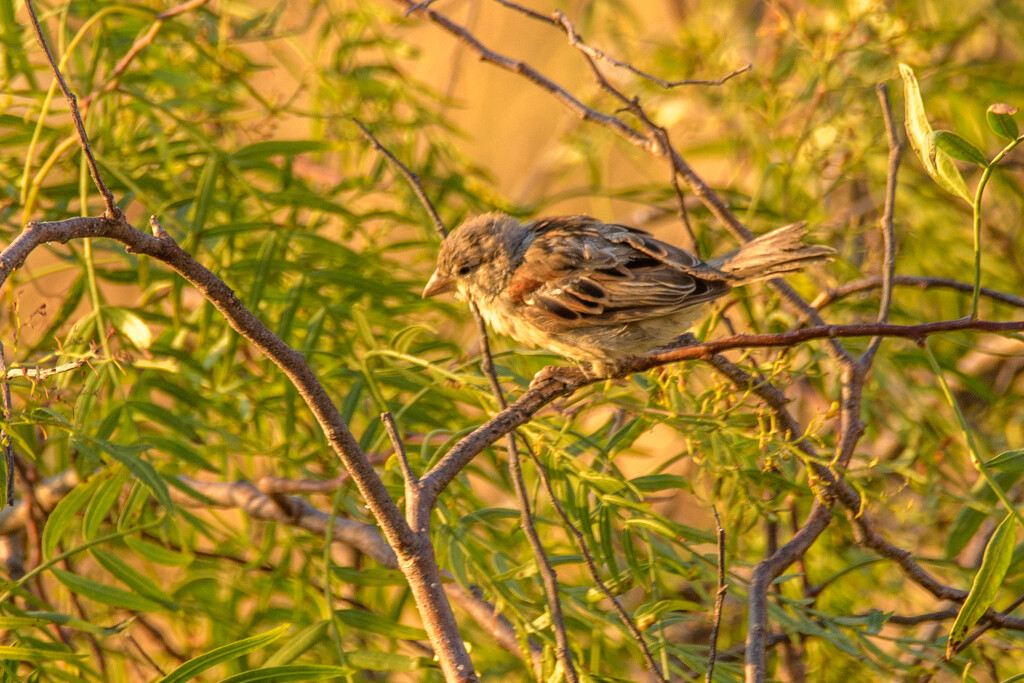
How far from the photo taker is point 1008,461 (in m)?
1.78

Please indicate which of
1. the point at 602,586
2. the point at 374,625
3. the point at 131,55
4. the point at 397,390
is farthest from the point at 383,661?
the point at 131,55

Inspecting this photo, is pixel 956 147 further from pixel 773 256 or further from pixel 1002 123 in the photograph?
pixel 773 256

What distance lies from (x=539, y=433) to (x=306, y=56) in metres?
2.18

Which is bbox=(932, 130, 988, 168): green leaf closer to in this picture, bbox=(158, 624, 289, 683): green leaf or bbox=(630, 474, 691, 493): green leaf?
bbox=(630, 474, 691, 493): green leaf

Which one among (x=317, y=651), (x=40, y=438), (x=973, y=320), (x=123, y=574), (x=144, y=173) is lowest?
(x=973, y=320)

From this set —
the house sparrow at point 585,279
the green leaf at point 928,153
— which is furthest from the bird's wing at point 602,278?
the green leaf at point 928,153

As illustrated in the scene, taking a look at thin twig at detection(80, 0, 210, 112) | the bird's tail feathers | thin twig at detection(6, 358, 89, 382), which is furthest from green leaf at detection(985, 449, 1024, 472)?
thin twig at detection(80, 0, 210, 112)

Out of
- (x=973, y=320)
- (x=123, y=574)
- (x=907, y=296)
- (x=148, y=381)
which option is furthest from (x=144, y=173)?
(x=907, y=296)

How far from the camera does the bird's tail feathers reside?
227 cm

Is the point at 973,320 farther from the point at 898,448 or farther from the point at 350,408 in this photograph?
the point at 898,448

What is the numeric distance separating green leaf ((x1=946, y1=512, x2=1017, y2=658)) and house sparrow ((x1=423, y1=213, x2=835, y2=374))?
34.5 inches

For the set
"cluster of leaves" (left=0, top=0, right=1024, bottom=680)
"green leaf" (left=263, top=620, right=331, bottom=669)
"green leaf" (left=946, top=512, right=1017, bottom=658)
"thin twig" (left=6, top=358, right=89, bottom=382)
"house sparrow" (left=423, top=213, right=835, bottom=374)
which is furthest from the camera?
"house sparrow" (left=423, top=213, right=835, bottom=374)

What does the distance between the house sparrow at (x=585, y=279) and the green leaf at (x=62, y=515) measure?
1.12 meters

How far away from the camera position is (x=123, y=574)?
7.90 feet
